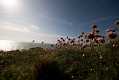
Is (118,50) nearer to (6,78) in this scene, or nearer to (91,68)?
(91,68)

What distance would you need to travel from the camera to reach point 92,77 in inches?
318

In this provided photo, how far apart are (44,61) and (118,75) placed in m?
2.74

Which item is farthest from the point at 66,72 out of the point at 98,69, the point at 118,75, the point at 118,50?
the point at 118,50

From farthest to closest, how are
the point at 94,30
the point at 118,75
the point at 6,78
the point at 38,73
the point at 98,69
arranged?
the point at 94,30 < the point at 6,78 < the point at 98,69 < the point at 38,73 < the point at 118,75

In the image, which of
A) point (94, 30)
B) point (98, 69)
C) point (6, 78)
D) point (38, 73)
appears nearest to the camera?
point (38, 73)

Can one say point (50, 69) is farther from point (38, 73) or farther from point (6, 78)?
point (6, 78)

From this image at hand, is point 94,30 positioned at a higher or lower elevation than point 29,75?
higher

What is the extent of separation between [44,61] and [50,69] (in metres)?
0.41

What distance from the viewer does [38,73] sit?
8.30 meters

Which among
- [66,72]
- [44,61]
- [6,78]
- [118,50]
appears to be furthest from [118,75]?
[6,78]

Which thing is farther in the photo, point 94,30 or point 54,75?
point 94,30

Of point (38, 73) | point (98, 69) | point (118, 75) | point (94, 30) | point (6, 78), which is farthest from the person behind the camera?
point (94, 30)

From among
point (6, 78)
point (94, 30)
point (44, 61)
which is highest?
point (94, 30)

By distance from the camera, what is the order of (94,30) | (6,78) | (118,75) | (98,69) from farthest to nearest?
(94,30)
(6,78)
(98,69)
(118,75)
